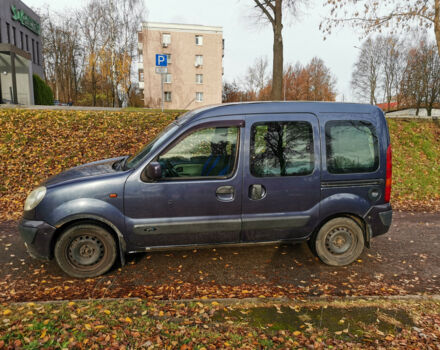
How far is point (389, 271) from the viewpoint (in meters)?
4.39

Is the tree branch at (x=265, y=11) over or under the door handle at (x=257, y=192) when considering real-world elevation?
over

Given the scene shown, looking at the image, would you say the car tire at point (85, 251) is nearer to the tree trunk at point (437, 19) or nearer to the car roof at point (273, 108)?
the car roof at point (273, 108)

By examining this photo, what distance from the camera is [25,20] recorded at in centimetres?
3388

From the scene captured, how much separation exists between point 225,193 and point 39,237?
232cm

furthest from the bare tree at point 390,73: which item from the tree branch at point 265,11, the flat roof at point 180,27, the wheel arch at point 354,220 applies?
the wheel arch at point 354,220

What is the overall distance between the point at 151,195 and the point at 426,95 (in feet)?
161

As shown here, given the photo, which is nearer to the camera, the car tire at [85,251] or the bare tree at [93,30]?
the car tire at [85,251]

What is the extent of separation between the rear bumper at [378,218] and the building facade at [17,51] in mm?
22842

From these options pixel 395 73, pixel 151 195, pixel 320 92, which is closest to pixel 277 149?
pixel 151 195

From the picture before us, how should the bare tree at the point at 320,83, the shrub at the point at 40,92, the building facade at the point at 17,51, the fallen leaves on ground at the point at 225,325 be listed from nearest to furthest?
the fallen leaves on ground at the point at 225,325 < the building facade at the point at 17,51 < the shrub at the point at 40,92 < the bare tree at the point at 320,83

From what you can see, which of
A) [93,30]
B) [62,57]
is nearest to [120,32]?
[93,30]

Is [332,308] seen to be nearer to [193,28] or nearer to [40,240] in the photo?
[40,240]

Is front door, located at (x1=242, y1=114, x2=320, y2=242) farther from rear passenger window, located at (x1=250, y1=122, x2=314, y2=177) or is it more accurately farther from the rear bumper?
the rear bumper

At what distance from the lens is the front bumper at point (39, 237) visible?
3.87 metres
